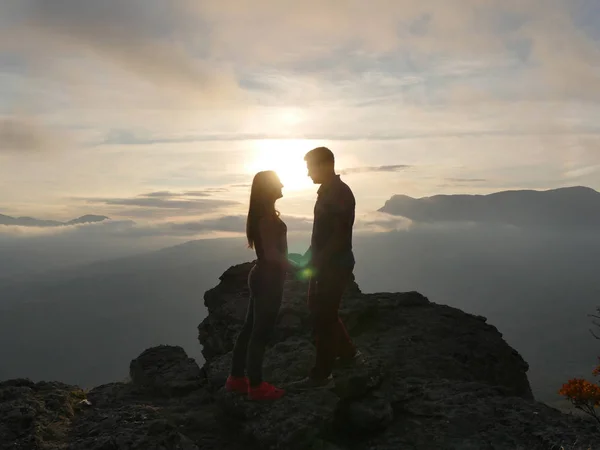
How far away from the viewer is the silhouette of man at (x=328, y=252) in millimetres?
7129

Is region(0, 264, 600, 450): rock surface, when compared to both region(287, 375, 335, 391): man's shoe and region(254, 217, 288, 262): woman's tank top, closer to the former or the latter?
region(287, 375, 335, 391): man's shoe

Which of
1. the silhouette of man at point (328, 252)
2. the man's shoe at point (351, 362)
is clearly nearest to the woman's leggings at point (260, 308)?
the silhouette of man at point (328, 252)

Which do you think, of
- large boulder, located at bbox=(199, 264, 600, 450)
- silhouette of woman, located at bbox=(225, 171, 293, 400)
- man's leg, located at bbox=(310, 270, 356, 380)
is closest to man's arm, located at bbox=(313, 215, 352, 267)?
man's leg, located at bbox=(310, 270, 356, 380)

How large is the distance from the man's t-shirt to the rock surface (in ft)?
6.84

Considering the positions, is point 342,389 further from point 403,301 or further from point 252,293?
point 403,301

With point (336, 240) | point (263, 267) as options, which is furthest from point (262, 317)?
point (336, 240)

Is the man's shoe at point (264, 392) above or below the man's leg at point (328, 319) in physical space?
below

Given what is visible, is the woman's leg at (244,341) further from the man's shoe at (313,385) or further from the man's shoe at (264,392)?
the man's shoe at (313,385)

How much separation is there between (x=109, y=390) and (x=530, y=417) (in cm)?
872

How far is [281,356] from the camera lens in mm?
9656

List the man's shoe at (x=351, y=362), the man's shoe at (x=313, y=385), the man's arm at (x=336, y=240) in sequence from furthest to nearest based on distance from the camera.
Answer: the man's shoe at (x=351, y=362) < the man's shoe at (x=313, y=385) < the man's arm at (x=336, y=240)

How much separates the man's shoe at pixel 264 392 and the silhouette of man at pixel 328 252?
0.49 metres

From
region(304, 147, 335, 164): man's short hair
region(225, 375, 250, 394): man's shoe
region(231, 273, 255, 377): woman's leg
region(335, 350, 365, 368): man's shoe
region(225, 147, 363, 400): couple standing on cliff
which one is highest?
region(304, 147, 335, 164): man's short hair

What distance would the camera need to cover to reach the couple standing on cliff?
277 inches
